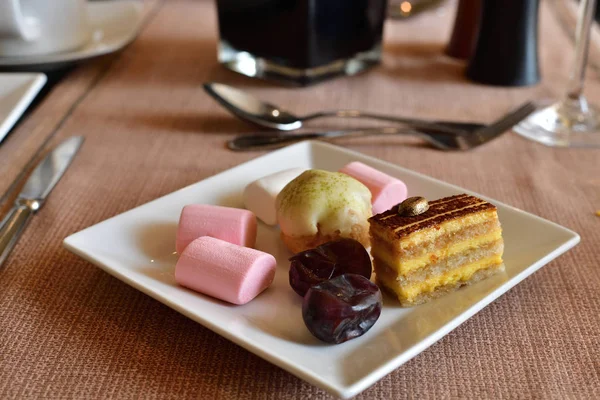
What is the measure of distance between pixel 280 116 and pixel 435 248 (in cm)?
51

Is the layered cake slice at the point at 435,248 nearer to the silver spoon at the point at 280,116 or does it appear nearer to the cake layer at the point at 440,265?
the cake layer at the point at 440,265

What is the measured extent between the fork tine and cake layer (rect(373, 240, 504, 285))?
0.43 m

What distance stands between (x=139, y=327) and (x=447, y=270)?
296mm

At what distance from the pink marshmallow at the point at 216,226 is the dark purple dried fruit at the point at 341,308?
16 centimetres

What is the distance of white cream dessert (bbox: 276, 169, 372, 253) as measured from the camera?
0.68 m

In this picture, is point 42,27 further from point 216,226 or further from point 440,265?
point 440,265

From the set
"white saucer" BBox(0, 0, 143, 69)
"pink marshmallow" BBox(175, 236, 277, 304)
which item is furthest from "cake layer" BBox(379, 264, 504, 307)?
"white saucer" BBox(0, 0, 143, 69)

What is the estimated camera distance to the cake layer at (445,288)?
1.97 feet

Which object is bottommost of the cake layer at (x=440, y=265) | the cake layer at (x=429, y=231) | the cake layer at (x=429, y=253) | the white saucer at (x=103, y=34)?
the white saucer at (x=103, y=34)

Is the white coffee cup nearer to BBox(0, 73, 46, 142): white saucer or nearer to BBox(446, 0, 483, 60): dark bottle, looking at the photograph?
BBox(0, 73, 46, 142): white saucer

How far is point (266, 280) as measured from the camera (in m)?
0.62

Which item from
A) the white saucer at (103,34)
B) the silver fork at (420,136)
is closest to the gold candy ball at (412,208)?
the silver fork at (420,136)

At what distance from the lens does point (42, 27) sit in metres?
1.20

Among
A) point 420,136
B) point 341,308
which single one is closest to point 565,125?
point 420,136
